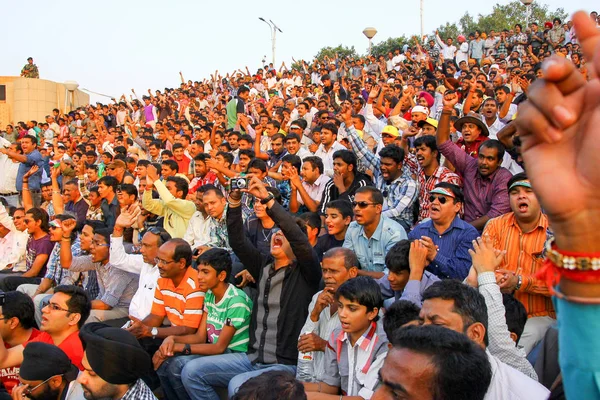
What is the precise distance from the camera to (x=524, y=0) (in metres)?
20.3

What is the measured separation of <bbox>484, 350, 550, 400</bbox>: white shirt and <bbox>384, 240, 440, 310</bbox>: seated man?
1045mm

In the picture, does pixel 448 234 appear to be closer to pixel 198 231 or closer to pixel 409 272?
pixel 409 272

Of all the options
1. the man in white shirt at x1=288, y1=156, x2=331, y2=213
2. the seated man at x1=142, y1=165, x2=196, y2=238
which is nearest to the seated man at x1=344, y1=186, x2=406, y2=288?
the man in white shirt at x1=288, y1=156, x2=331, y2=213

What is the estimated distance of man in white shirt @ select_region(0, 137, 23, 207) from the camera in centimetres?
1288

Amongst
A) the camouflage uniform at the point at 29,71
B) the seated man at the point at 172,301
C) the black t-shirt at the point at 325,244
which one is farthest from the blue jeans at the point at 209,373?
the camouflage uniform at the point at 29,71

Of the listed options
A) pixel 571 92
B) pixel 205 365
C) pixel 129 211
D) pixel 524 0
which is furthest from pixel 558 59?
pixel 524 0

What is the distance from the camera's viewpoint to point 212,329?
518cm

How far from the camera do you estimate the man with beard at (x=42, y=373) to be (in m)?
4.16

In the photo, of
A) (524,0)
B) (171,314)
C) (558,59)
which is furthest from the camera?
(524,0)

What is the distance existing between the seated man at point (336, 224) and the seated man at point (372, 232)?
0.40 meters

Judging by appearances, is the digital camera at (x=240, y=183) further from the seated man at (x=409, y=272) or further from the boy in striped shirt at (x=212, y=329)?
the seated man at (x=409, y=272)

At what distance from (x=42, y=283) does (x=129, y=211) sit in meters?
1.84

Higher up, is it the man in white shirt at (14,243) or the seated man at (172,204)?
the seated man at (172,204)

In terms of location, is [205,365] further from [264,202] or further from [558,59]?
[558,59]
